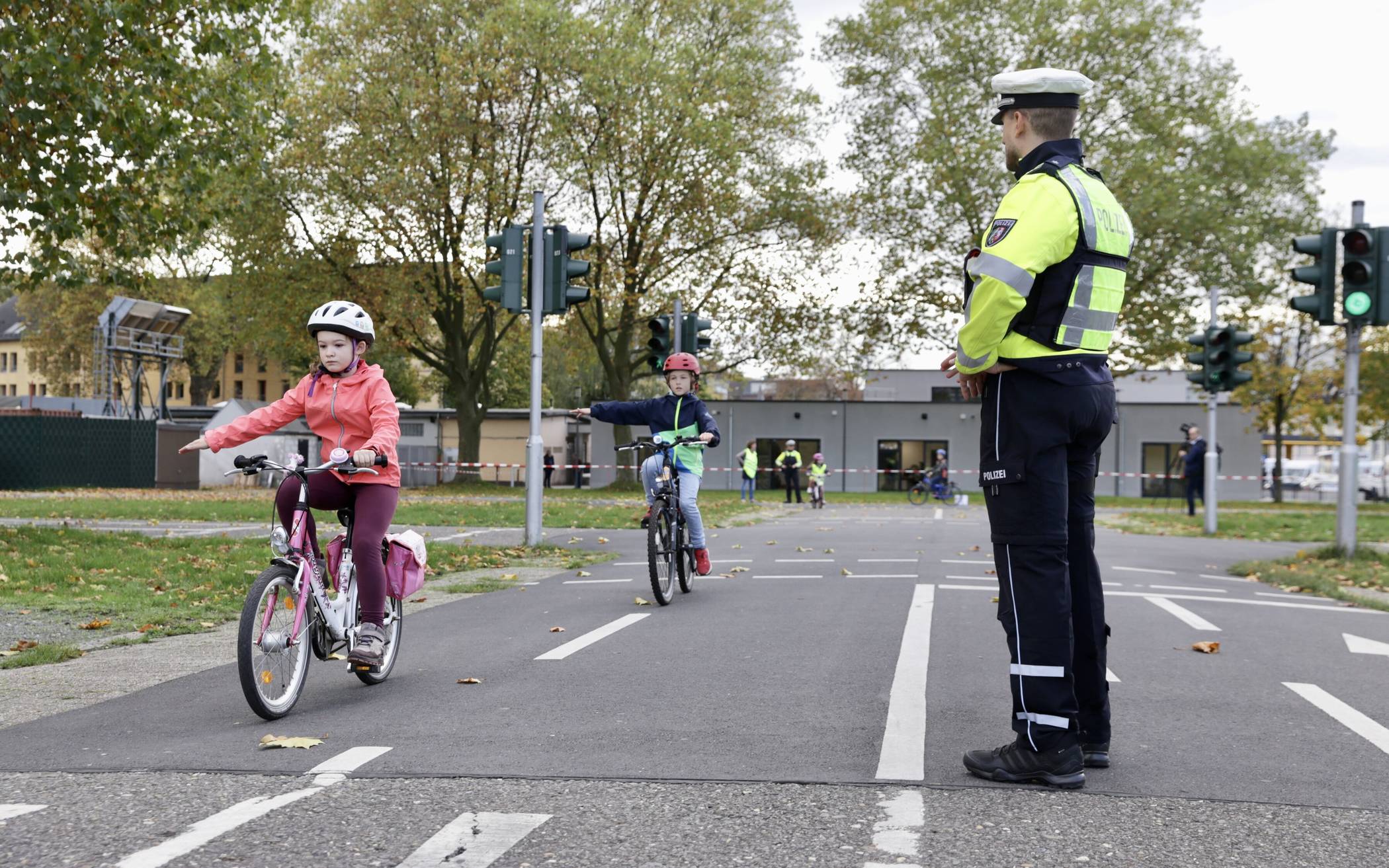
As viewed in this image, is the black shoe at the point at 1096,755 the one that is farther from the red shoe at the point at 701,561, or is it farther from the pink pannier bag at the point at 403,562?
the red shoe at the point at 701,561

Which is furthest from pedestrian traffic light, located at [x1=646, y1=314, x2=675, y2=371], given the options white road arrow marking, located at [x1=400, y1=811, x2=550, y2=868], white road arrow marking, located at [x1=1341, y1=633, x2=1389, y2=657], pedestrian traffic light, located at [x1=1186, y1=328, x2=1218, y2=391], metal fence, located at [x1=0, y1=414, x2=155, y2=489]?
metal fence, located at [x1=0, y1=414, x2=155, y2=489]

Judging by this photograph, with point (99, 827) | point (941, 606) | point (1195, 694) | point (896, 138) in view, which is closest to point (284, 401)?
point (99, 827)

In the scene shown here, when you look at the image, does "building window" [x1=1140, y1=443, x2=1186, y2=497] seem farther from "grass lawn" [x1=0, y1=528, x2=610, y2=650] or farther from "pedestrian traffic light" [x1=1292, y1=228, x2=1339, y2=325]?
"grass lawn" [x1=0, y1=528, x2=610, y2=650]

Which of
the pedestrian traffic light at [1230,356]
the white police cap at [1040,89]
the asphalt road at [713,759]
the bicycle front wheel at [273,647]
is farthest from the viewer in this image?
the pedestrian traffic light at [1230,356]

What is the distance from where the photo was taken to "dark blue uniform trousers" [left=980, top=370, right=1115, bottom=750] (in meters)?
4.06

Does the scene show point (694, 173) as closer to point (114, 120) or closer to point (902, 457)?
point (902, 457)

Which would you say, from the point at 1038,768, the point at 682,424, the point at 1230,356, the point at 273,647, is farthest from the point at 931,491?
the point at 1038,768

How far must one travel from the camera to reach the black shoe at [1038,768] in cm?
402

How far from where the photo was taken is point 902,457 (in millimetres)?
50250

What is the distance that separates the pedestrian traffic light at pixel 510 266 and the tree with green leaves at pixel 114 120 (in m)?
3.27

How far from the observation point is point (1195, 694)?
19.2 feet

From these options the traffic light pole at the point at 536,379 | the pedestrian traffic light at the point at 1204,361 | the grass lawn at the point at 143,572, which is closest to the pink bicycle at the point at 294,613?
the grass lawn at the point at 143,572

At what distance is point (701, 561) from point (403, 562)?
4364 millimetres

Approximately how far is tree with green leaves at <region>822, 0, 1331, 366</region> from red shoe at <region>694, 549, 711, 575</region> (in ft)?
80.0
